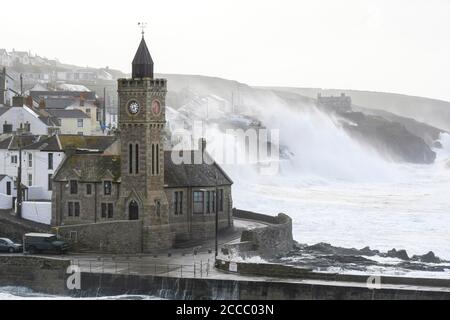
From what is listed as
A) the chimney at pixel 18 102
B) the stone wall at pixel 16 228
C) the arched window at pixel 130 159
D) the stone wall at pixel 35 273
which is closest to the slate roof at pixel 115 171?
the arched window at pixel 130 159

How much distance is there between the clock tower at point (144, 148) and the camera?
60.0 meters

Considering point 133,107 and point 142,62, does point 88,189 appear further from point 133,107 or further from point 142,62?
point 142,62

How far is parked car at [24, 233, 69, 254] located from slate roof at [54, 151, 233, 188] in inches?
189

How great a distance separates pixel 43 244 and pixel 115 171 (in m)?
5.83

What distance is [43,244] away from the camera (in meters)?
58.8

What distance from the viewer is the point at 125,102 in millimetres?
60188

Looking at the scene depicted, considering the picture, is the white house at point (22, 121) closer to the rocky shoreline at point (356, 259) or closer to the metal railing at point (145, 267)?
the rocky shoreline at point (356, 259)

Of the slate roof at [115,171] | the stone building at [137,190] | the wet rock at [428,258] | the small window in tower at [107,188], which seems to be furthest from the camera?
the wet rock at [428,258]

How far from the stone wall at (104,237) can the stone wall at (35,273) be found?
375cm

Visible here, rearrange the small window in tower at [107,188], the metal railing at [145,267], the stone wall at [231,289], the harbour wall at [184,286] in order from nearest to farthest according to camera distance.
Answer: the stone wall at [231,289] → the harbour wall at [184,286] → the metal railing at [145,267] → the small window in tower at [107,188]

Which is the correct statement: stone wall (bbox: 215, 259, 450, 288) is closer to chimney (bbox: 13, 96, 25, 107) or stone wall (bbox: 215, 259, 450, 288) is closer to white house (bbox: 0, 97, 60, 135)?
white house (bbox: 0, 97, 60, 135)
